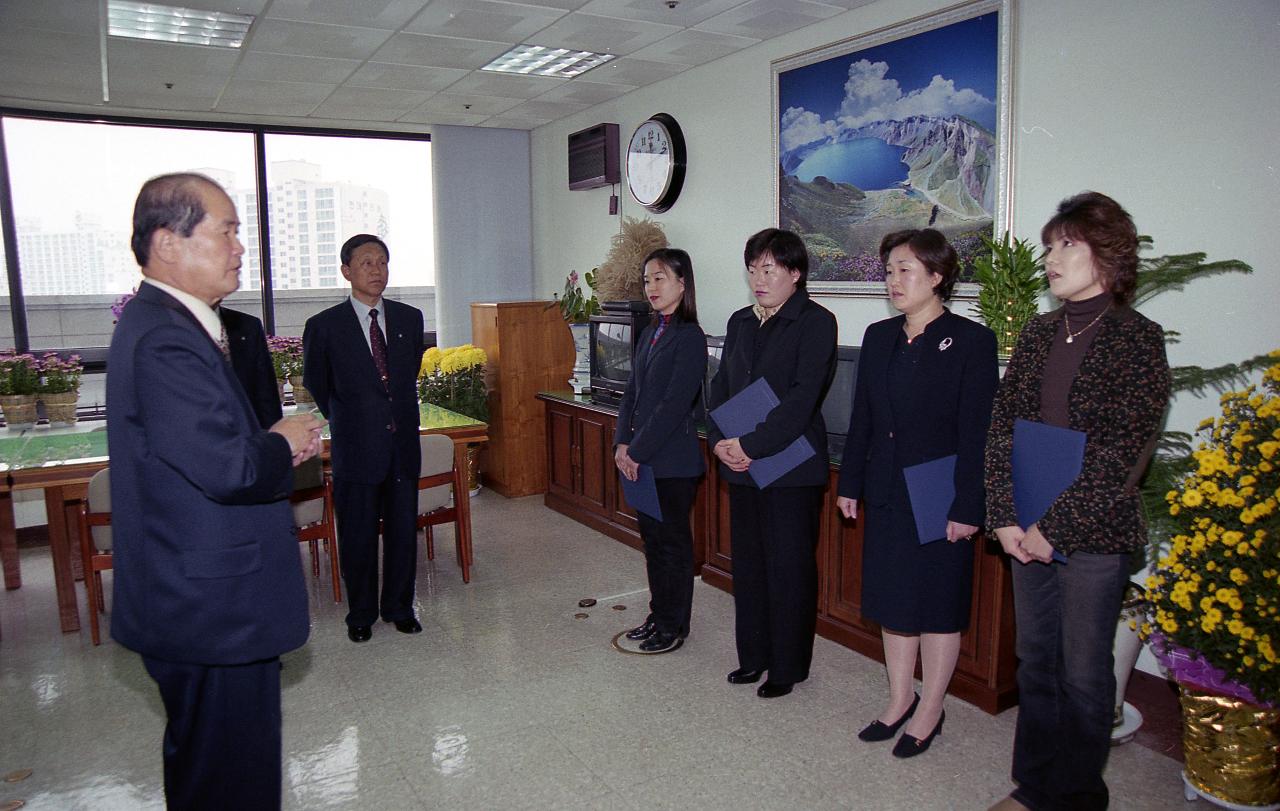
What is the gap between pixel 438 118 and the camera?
6.41 meters

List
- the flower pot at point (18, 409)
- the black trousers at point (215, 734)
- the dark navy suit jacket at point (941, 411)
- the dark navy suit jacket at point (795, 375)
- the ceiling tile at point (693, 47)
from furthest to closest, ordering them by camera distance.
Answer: the flower pot at point (18, 409) < the ceiling tile at point (693, 47) < the dark navy suit jacket at point (795, 375) < the dark navy suit jacket at point (941, 411) < the black trousers at point (215, 734)

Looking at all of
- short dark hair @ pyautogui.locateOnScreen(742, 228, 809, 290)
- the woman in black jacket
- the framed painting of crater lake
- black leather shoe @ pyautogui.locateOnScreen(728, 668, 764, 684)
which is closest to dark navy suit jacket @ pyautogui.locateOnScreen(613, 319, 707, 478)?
the woman in black jacket

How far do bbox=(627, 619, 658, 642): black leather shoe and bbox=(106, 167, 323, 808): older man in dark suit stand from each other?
1908 mm

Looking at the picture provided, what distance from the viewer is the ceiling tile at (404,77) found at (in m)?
4.92

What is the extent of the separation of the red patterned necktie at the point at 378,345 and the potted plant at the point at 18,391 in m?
2.38

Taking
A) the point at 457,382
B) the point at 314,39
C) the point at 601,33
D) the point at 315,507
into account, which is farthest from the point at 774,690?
the point at 314,39

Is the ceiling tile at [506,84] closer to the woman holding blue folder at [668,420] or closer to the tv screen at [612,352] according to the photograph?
the tv screen at [612,352]

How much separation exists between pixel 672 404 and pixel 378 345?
1.28 metres

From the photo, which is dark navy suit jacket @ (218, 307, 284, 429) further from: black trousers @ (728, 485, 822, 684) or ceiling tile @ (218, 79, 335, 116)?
ceiling tile @ (218, 79, 335, 116)

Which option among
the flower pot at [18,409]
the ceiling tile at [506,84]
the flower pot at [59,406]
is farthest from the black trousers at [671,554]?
the flower pot at [18,409]

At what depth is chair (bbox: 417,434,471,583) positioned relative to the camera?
13.5ft

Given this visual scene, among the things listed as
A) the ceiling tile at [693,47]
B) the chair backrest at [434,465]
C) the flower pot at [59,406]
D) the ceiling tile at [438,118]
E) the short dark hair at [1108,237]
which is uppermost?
the ceiling tile at [438,118]

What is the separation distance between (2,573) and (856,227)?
4.85 metres

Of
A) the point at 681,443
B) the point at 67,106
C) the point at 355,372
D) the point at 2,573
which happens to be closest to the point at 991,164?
the point at 681,443
